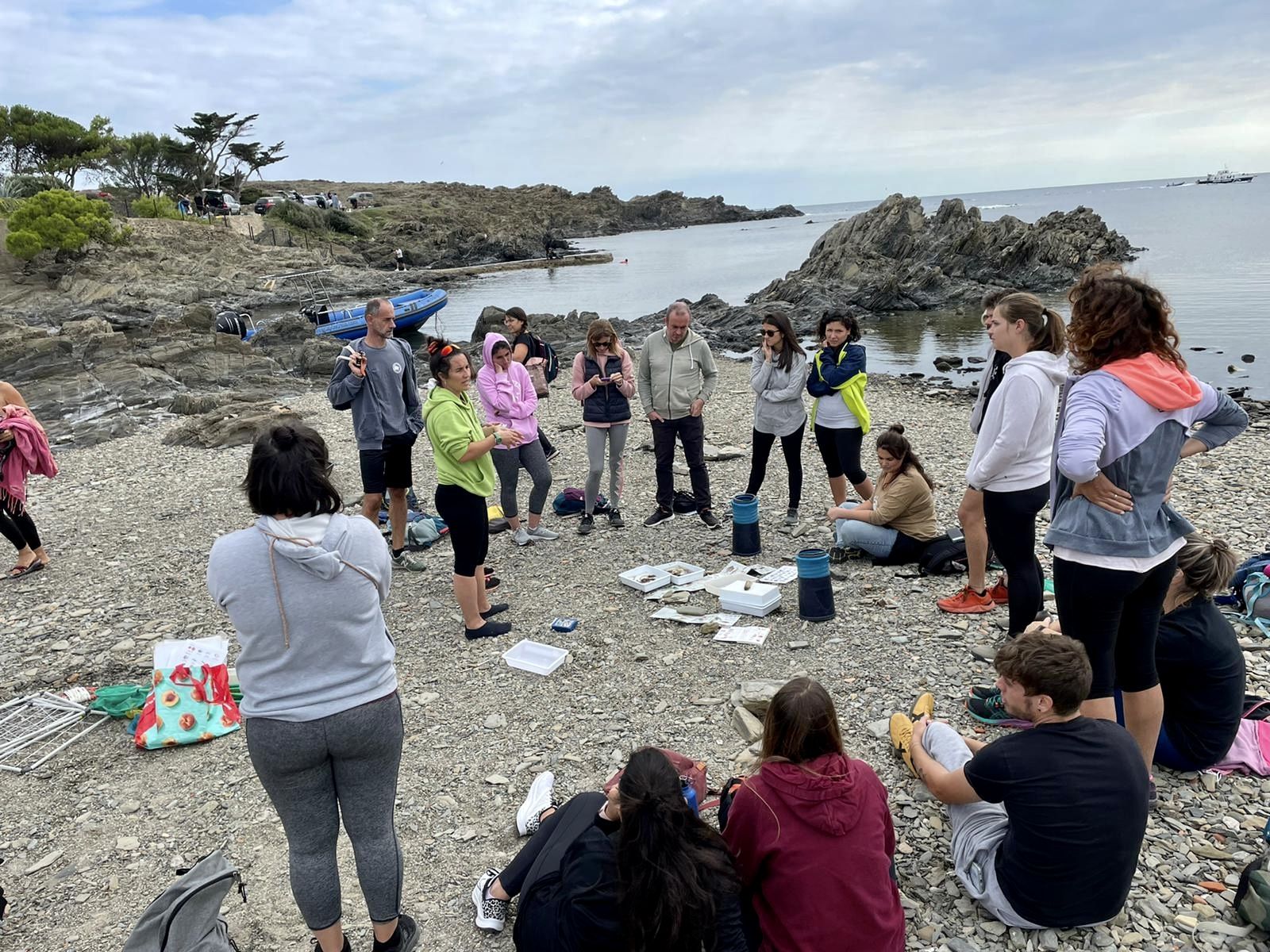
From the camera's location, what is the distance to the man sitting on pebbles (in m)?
2.62

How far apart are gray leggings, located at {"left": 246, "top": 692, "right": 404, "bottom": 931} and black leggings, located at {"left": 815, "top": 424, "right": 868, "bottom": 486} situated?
5.05 meters

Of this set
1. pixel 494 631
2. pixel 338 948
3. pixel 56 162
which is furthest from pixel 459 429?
pixel 56 162

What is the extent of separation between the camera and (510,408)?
7.09 m

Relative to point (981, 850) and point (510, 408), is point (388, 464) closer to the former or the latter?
point (510, 408)

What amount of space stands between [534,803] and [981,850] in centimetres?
205

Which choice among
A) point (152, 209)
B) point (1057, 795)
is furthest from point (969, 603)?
point (152, 209)

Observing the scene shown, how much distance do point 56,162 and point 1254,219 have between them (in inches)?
3623

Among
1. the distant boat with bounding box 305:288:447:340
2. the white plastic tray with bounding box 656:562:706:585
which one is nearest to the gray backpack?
the white plastic tray with bounding box 656:562:706:585

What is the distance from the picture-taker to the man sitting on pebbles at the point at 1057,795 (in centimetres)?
262

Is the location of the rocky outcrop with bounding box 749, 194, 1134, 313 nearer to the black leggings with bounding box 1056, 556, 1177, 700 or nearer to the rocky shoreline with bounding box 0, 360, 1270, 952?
the rocky shoreline with bounding box 0, 360, 1270, 952

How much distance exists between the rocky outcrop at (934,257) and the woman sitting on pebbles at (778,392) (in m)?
25.7

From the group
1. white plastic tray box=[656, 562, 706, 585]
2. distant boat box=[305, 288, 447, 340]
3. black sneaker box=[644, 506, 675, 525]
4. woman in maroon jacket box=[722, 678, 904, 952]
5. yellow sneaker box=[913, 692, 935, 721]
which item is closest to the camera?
woman in maroon jacket box=[722, 678, 904, 952]

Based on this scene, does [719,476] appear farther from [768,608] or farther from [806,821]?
[806,821]

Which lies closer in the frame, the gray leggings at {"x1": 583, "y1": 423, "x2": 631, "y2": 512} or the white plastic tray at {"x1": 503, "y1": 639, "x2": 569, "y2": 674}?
the white plastic tray at {"x1": 503, "y1": 639, "x2": 569, "y2": 674}
